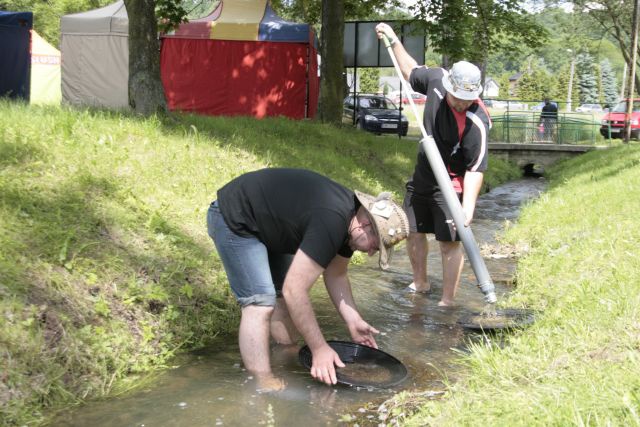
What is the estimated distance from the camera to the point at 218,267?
6137 mm

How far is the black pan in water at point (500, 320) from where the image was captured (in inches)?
199

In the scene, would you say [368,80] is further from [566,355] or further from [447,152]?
[566,355]

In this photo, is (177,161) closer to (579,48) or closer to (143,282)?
(143,282)

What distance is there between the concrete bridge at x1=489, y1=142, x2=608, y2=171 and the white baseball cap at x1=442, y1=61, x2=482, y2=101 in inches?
816

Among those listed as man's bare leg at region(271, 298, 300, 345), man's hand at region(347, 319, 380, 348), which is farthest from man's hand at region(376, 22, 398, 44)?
man's hand at region(347, 319, 380, 348)

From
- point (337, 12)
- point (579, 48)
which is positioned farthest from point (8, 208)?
point (579, 48)

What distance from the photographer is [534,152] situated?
2617 cm

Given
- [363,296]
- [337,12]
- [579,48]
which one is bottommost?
[363,296]

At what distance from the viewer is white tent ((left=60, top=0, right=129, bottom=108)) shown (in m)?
19.8

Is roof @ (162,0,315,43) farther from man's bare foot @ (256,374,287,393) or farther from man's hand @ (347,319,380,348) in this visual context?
man's bare foot @ (256,374,287,393)

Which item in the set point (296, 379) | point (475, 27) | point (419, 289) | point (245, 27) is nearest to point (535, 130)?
point (475, 27)

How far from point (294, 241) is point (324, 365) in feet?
2.41

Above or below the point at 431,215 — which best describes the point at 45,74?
above

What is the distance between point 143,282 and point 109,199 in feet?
4.08
